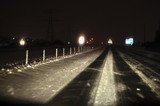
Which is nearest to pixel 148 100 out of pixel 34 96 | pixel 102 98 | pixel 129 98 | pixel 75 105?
pixel 129 98

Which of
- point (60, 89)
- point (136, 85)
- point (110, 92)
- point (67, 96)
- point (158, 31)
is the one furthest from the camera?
point (158, 31)

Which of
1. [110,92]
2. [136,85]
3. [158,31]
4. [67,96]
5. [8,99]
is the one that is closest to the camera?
[8,99]

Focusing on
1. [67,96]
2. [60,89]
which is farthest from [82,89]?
[67,96]

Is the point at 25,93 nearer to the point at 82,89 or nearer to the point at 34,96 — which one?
the point at 34,96

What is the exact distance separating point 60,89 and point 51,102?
3.13 m

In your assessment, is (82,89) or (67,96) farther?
(82,89)

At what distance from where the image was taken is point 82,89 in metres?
13.8

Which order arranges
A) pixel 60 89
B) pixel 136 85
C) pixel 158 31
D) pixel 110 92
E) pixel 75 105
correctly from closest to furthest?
pixel 75 105 → pixel 110 92 → pixel 60 89 → pixel 136 85 → pixel 158 31

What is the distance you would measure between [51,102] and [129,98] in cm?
258

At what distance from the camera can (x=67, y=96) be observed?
39.0ft

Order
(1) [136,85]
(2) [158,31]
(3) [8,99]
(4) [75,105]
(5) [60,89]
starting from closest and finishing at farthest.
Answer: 1. (4) [75,105]
2. (3) [8,99]
3. (5) [60,89]
4. (1) [136,85]
5. (2) [158,31]

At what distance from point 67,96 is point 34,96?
3.48ft

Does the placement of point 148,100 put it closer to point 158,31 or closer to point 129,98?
point 129,98

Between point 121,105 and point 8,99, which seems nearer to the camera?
point 121,105
